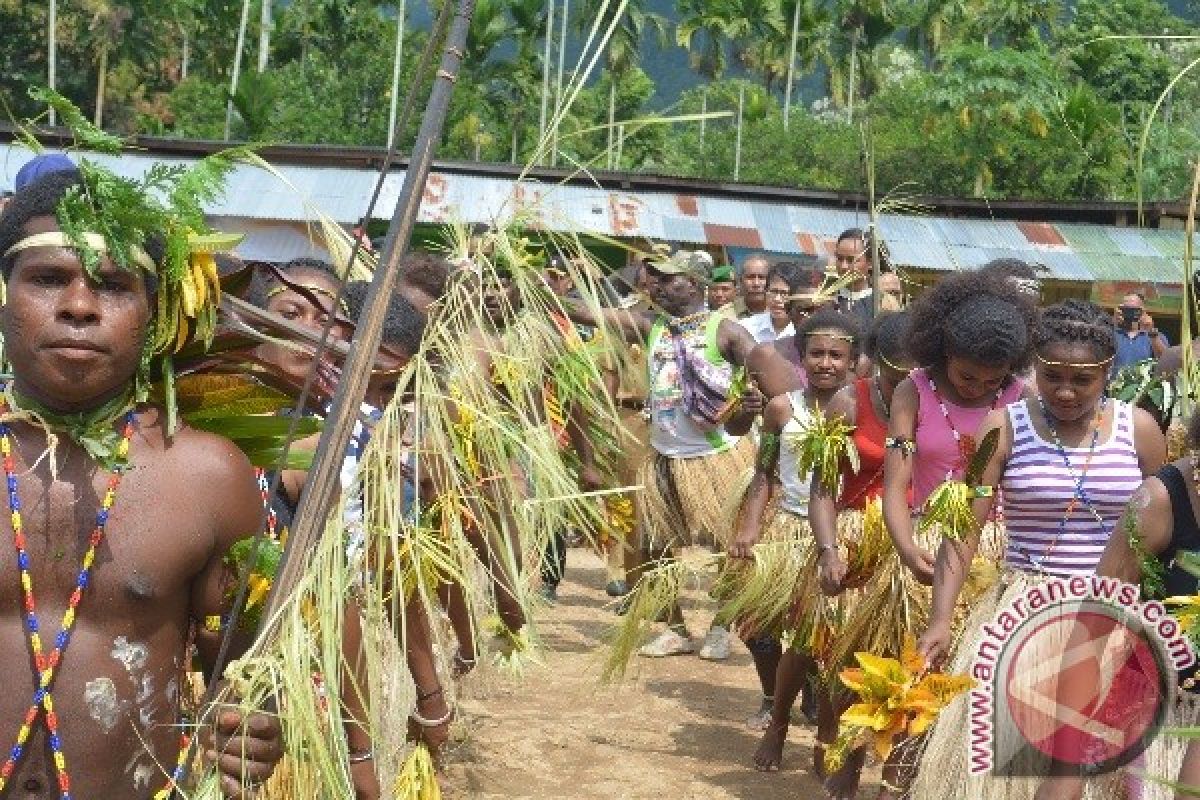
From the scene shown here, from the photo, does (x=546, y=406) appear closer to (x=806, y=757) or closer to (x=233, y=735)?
(x=233, y=735)

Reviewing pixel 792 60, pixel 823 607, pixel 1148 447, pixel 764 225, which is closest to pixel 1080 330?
pixel 1148 447

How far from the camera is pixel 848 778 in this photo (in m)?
6.70

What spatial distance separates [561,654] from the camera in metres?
9.50

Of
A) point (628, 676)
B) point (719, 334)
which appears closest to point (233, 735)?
point (628, 676)

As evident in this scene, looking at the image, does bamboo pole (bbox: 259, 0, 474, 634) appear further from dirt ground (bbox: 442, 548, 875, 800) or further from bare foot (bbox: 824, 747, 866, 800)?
bare foot (bbox: 824, 747, 866, 800)

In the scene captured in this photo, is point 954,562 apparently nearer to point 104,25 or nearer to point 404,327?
point 404,327

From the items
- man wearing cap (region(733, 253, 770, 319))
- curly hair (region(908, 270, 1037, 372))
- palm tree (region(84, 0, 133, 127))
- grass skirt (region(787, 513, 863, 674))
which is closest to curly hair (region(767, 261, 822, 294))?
man wearing cap (region(733, 253, 770, 319))

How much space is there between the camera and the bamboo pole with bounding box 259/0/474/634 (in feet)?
10.2

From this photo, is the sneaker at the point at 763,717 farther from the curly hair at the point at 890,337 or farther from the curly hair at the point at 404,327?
the curly hair at the point at 404,327

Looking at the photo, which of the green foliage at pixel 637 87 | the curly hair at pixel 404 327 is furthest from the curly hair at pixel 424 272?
the green foliage at pixel 637 87

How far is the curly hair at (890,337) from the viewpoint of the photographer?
678cm

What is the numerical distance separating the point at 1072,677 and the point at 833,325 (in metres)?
2.82

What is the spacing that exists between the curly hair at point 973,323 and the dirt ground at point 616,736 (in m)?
1.74

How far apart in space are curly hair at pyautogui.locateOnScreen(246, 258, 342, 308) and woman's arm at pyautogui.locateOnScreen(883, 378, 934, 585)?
6.10 ft
